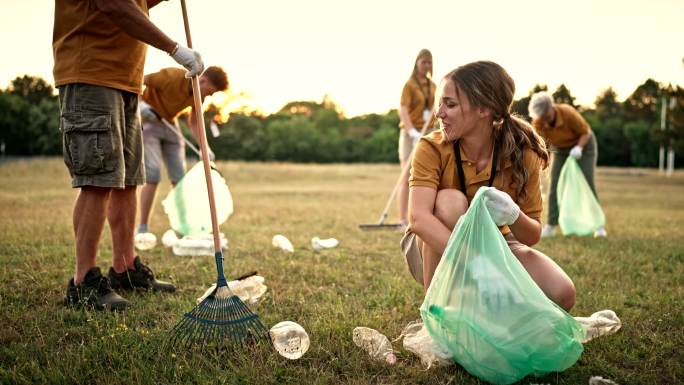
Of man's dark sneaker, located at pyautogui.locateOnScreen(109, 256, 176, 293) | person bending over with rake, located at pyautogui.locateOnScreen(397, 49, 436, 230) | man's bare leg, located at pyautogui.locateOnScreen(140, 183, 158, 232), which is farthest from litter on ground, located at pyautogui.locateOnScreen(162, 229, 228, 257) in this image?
person bending over with rake, located at pyautogui.locateOnScreen(397, 49, 436, 230)

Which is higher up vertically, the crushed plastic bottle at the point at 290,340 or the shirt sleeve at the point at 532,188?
the shirt sleeve at the point at 532,188

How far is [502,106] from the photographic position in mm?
2139

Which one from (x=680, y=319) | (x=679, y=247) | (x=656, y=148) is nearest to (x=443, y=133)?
(x=680, y=319)

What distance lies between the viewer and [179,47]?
248 centimetres

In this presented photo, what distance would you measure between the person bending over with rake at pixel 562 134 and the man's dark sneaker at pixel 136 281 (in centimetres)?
403

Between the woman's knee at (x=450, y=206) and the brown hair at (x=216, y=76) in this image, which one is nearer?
the woman's knee at (x=450, y=206)

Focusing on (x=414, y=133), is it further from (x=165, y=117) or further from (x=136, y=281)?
(x=136, y=281)

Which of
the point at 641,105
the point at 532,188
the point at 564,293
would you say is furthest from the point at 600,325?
the point at 641,105

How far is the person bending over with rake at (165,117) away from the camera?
408 cm

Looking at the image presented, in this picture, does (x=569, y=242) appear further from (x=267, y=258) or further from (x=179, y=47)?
(x=179, y=47)

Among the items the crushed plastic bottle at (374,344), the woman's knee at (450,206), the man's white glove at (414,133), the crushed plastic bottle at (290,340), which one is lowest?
the crushed plastic bottle at (374,344)

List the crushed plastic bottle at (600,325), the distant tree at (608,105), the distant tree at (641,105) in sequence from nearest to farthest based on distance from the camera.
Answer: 1. the crushed plastic bottle at (600,325)
2. the distant tree at (641,105)
3. the distant tree at (608,105)

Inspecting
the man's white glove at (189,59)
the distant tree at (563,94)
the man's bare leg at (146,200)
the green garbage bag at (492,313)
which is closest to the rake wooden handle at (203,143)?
the man's white glove at (189,59)

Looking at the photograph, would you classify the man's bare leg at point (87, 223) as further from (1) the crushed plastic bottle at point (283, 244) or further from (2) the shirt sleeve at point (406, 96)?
(2) the shirt sleeve at point (406, 96)
